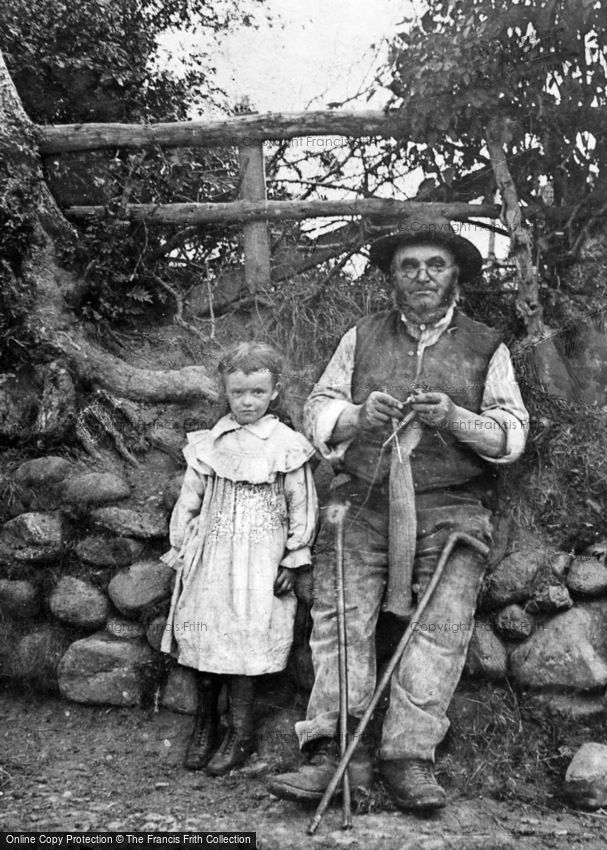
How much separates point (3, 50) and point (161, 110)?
1.17 m

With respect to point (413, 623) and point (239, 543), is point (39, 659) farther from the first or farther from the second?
point (413, 623)

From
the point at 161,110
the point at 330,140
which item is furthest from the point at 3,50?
the point at 330,140

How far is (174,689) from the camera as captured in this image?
4105 mm

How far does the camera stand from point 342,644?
356 centimetres

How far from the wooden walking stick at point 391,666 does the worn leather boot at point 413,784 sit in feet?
0.64

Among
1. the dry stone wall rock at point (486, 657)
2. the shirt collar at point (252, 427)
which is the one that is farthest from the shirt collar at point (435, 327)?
the dry stone wall rock at point (486, 657)

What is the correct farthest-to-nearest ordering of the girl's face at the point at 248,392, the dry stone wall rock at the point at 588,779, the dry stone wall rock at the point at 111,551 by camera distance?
the dry stone wall rock at the point at 111,551, the girl's face at the point at 248,392, the dry stone wall rock at the point at 588,779

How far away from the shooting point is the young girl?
149 inches

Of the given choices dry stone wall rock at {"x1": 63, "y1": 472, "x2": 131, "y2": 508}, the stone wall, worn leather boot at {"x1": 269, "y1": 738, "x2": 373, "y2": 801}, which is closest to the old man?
worn leather boot at {"x1": 269, "y1": 738, "x2": 373, "y2": 801}

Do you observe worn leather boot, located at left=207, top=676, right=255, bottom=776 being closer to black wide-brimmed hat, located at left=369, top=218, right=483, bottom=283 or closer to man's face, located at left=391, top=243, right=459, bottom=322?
man's face, located at left=391, top=243, right=459, bottom=322

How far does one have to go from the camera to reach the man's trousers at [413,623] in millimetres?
3453

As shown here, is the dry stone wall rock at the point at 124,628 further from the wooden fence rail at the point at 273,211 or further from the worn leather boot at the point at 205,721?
the wooden fence rail at the point at 273,211

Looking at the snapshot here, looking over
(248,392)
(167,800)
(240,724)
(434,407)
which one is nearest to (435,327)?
(434,407)

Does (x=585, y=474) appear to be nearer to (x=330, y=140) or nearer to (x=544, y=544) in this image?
(x=544, y=544)
